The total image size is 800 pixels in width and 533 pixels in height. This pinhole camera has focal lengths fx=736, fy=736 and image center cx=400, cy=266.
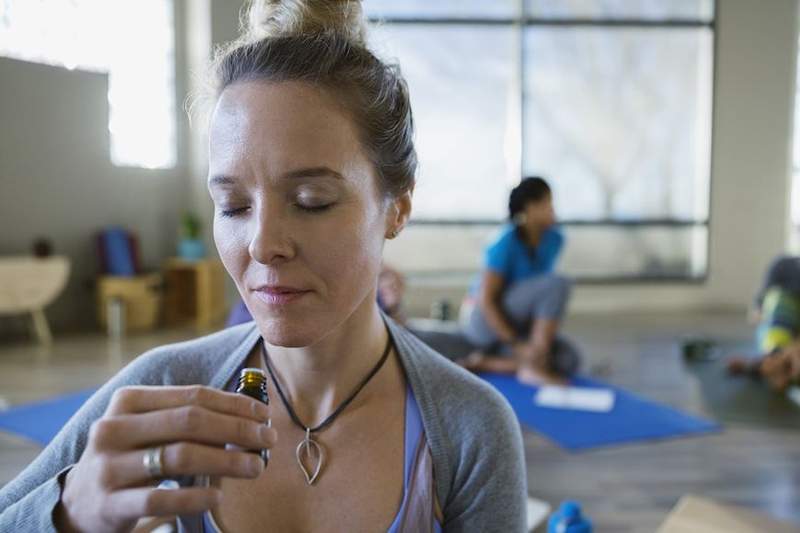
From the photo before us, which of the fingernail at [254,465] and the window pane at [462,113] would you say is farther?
→ the window pane at [462,113]

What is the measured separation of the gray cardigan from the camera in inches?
36.5

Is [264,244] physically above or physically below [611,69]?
below

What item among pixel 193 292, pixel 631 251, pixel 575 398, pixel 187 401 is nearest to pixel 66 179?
pixel 193 292

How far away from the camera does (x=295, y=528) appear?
97cm

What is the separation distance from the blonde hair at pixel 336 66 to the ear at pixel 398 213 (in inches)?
0.6

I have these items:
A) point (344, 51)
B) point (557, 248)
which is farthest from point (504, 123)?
point (344, 51)

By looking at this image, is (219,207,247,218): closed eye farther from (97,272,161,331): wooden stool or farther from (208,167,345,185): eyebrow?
(97,272,161,331): wooden stool

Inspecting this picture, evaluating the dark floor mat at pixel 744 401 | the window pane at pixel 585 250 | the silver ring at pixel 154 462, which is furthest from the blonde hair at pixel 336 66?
the window pane at pixel 585 250

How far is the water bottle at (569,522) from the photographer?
4.60ft

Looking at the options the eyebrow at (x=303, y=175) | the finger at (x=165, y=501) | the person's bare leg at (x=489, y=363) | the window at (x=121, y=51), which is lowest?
the person's bare leg at (x=489, y=363)

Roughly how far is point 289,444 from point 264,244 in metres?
0.31

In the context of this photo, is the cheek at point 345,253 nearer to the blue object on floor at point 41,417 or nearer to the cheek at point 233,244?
the cheek at point 233,244

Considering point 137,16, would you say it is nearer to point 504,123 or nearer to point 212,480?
point 504,123

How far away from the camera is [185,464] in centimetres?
65
